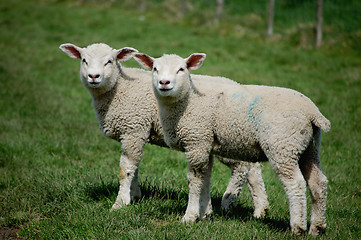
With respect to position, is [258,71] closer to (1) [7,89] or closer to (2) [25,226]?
(1) [7,89]

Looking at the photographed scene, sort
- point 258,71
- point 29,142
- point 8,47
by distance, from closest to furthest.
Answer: point 29,142, point 258,71, point 8,47

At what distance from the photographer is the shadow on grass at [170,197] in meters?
4.90

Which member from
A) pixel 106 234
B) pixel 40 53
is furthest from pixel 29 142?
pixel 40 53

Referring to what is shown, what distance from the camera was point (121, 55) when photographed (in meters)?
5.50

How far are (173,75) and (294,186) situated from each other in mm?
1648

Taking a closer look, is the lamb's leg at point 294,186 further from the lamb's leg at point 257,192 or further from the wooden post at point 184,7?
the wooden post at point 184,7

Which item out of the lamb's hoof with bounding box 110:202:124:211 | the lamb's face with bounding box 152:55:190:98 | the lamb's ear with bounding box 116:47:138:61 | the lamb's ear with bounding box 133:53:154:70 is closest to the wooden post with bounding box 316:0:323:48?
the lamb's ear with bounding box 116:47:138:61

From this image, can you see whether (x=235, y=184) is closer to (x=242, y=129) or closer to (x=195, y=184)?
(x=195, y=184)

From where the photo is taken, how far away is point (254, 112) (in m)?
4.27

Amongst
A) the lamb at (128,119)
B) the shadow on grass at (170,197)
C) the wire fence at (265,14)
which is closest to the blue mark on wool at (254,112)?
the lamb at (128,119)

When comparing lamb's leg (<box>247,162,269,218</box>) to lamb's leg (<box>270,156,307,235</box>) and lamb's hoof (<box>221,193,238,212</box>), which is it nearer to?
lamb's hoof (<box>221,193,238,212</box>)

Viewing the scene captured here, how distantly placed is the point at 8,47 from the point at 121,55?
39.0 feet

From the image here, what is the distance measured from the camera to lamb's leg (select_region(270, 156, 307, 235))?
4.04 m

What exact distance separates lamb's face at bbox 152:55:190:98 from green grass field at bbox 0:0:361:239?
135 cm
